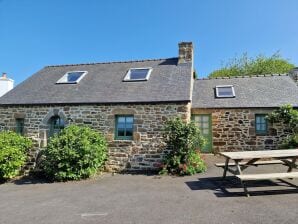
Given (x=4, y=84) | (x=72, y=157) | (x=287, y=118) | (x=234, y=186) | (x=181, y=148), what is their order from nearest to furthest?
(x=234, y=186)
(x=72, y=157)
(x=181, y=148)
(x=287, y=118)
(x=4, y=84)

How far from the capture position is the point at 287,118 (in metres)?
10.9

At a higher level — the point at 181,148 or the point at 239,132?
the point at 239,132

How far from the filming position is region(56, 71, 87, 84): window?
41.4 ft

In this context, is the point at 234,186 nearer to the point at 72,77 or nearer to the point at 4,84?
the point at 72,77

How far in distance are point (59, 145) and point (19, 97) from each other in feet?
14.3

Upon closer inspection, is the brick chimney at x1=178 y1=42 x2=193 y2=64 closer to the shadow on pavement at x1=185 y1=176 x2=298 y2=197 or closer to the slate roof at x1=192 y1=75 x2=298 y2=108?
the slate roof at x1=192 y1=75 x2=298 y2=108

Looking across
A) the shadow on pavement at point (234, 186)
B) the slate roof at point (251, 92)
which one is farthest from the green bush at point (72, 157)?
the slate roof at point (251, 92)

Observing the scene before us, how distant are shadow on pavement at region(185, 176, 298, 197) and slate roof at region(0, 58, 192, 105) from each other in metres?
3.29

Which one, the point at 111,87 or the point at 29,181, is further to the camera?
the point at 111,87

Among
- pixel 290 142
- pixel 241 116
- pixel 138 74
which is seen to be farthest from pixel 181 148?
pixel 290 142

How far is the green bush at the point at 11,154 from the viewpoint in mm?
9398

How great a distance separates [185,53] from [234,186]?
25.0ft

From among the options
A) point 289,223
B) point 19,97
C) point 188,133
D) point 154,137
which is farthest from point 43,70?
point 289,223

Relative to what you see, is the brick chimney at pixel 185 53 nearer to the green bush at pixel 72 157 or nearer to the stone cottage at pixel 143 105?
the stone cottage at pixel 143 105
